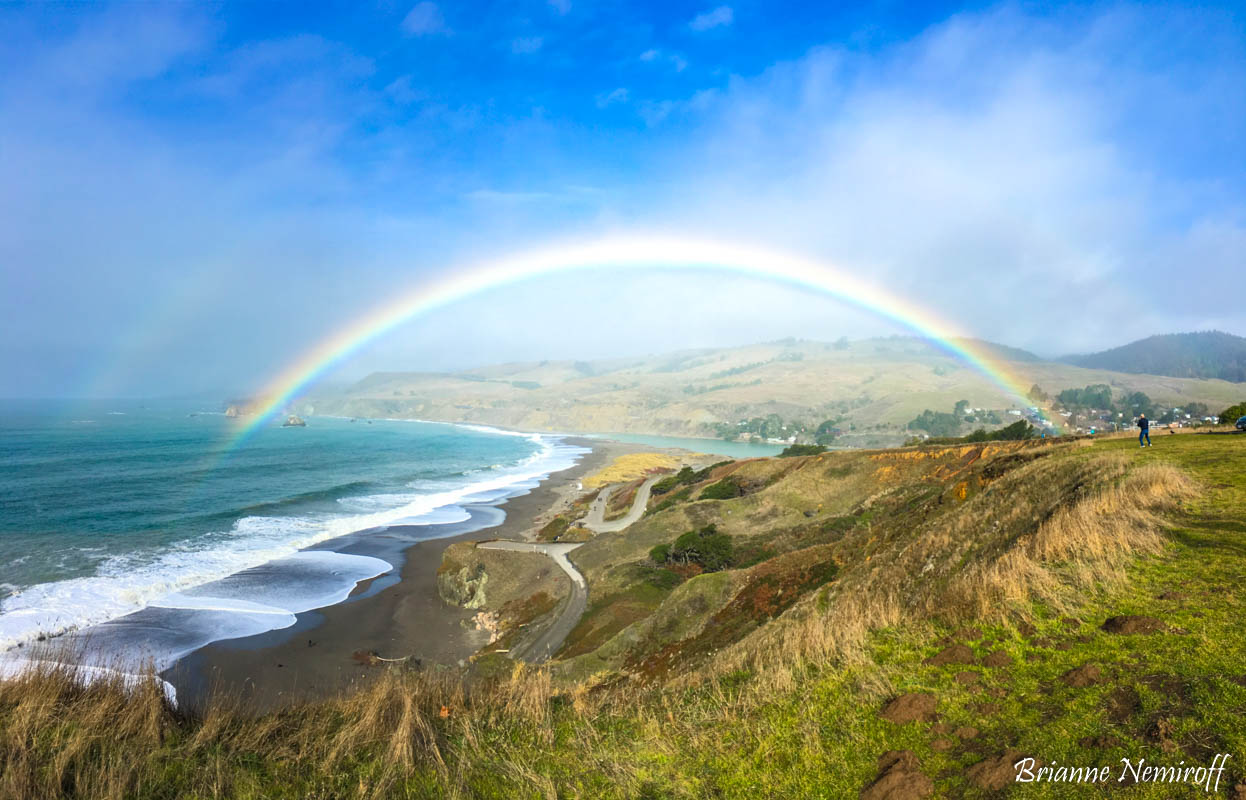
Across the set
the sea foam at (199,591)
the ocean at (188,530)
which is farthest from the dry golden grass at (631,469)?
the sea foam at (199,591)

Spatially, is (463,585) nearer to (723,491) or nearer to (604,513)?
(723,491)

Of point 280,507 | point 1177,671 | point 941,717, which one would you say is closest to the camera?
point 1177,671

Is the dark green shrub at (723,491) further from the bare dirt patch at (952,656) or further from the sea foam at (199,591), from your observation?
the bare dirt patch at (952,656)

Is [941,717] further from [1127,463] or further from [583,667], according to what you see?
[583,667]

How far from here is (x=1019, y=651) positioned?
6.98m

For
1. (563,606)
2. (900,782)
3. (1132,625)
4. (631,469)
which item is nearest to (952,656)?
(1132,625)

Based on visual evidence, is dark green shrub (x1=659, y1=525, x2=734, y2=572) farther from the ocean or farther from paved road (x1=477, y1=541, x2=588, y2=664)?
the ocean

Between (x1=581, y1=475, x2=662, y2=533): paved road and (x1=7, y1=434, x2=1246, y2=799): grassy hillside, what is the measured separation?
3921 cm

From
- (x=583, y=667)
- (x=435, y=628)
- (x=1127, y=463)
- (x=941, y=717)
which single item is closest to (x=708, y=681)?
(x=941, y=717)

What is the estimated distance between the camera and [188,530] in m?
50.4

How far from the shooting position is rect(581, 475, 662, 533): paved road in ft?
171

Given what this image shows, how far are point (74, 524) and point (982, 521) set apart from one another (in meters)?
69.5

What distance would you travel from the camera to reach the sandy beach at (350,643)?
2356cm

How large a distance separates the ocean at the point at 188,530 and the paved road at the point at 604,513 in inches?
521
